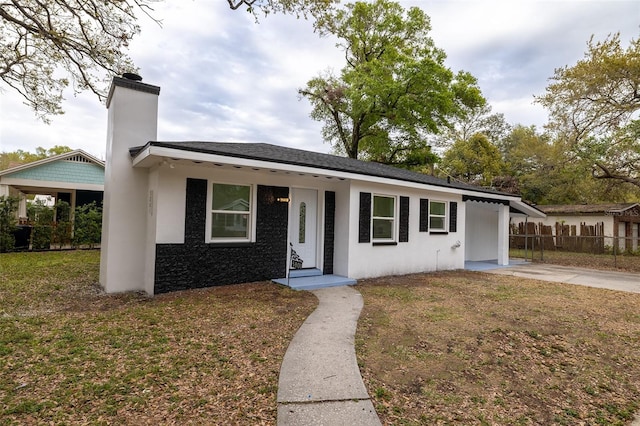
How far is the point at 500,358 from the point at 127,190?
7436 millimetres

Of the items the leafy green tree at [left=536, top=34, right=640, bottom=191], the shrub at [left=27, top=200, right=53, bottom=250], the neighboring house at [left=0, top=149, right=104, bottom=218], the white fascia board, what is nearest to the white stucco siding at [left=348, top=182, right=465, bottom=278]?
the white fascia board

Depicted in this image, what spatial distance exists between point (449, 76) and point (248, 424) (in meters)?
22.1

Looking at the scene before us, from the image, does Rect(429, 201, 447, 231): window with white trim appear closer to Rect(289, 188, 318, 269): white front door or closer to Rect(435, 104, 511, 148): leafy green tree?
Rect(289, 188, 318, 269): white front door

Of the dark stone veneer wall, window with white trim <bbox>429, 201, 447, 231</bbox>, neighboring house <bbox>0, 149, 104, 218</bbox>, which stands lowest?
the dark stone veneer wall

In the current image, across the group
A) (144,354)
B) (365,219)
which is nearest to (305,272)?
(365,219)

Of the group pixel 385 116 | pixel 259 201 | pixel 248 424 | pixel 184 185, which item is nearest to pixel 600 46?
pixel 385 116

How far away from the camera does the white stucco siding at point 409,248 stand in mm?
8516

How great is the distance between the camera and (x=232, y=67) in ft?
41.6

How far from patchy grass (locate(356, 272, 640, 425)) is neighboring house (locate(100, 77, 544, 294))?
2284 millimetres

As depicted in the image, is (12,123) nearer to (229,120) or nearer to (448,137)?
(229,120)

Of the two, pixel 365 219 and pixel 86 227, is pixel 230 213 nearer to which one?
pixel 365 219

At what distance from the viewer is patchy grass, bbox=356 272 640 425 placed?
114 inches

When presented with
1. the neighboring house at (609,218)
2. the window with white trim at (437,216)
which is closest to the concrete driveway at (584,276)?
the window with white trim at (437,216)

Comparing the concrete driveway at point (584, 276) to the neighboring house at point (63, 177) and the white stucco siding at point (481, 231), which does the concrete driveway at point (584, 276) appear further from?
the neighboring house at point (63, 177)
